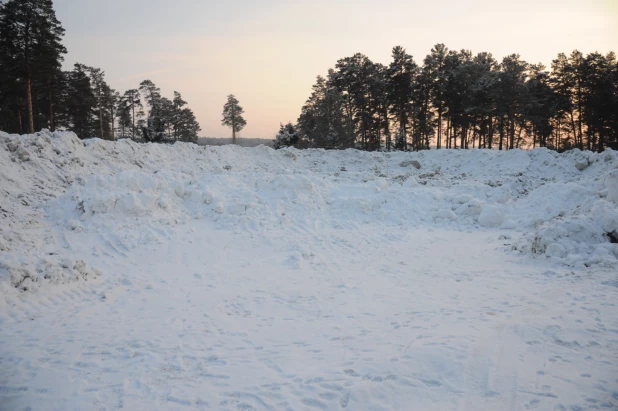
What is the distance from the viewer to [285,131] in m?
33.3

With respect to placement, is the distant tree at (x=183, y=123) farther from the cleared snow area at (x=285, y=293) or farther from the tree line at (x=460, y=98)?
the cleared snow area at (x=285, y=293)

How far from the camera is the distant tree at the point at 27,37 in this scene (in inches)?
856

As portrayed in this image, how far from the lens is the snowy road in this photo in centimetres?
404

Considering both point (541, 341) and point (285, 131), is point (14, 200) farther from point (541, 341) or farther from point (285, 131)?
point (285, 131)

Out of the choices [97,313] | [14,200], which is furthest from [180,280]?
[14,200]

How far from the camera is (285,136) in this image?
3316 centimetres

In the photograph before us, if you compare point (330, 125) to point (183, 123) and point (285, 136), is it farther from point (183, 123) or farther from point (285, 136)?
point (183, 123)

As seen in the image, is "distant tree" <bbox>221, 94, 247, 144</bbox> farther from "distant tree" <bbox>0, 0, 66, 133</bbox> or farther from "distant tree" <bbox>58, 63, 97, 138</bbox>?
"distant tree" <bbox>0, 0, 66, 133</bbox>

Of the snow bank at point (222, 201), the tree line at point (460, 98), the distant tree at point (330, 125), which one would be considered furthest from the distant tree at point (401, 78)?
the snow bank at point (222, 201)

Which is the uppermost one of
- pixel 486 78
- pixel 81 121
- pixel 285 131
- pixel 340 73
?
pixel 340 73

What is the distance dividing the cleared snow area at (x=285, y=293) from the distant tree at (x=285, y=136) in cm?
1727

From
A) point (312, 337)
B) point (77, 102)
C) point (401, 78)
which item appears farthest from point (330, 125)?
point (77, 102)

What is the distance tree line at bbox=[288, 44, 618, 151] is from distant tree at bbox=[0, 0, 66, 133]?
20389 millimetres

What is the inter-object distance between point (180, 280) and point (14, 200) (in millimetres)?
7151
